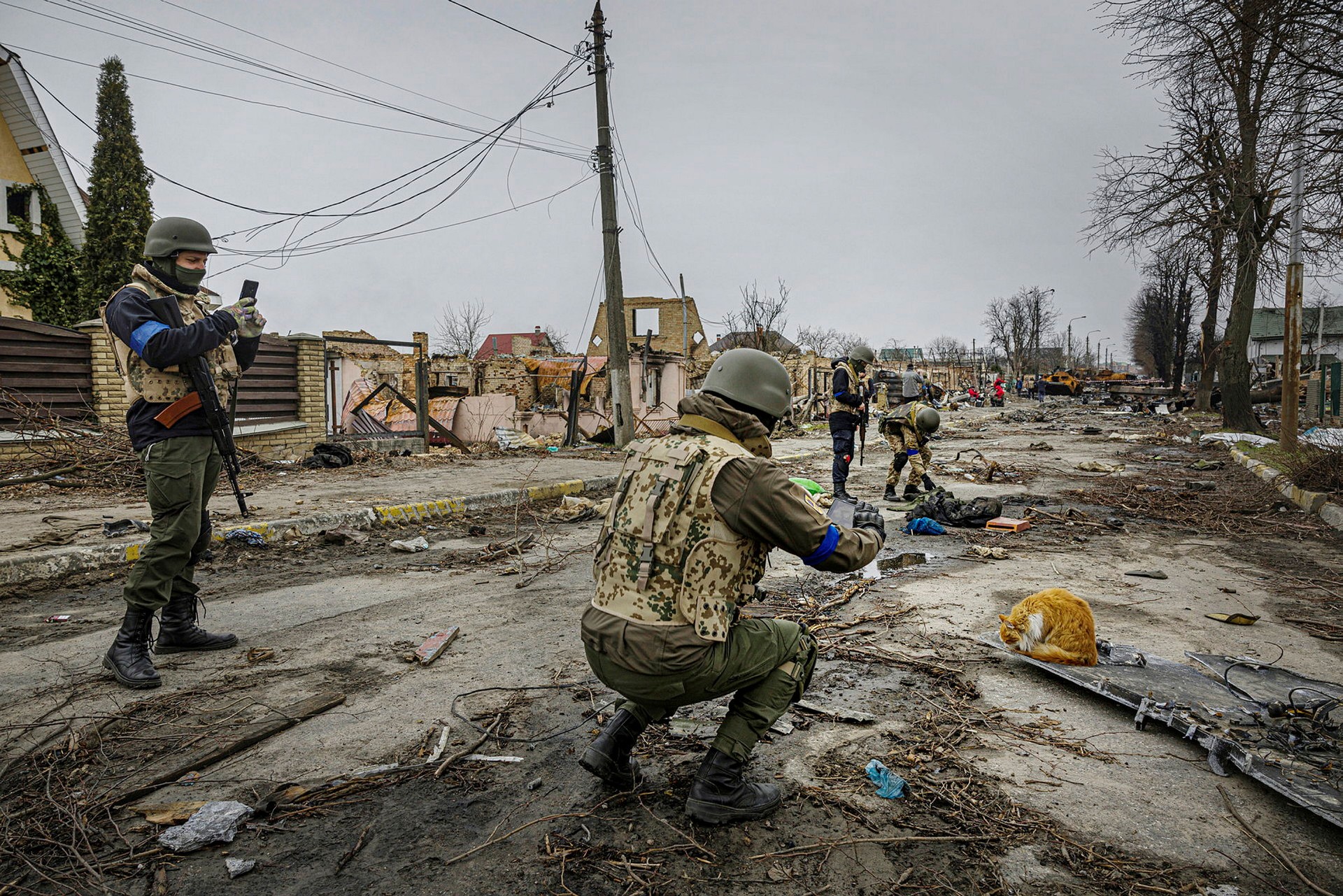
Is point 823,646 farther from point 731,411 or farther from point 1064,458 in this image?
point 1064,458

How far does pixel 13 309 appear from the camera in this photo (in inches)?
722

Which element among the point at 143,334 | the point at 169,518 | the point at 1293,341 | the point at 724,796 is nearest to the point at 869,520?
the point at 724,796

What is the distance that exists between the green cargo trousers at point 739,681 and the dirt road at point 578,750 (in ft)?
0.93

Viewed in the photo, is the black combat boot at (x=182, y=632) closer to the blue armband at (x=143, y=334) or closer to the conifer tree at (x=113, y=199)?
the blue armband at (x=143, y=334)

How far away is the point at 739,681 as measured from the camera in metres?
2.43

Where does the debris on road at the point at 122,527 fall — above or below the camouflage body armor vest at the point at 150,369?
below

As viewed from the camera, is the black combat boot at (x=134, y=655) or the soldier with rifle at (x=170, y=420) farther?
the soldier with rifle at (x=170, y=420)

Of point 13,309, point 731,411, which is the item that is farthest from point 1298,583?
point 13,309

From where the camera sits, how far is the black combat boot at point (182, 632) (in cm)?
391

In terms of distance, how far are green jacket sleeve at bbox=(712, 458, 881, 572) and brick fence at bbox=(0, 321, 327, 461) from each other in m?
12.1

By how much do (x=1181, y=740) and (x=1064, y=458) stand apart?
514 inches

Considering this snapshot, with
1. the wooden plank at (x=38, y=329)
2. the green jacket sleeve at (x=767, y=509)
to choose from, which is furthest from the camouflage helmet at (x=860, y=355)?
the wooden plank at (x=38, y=329)

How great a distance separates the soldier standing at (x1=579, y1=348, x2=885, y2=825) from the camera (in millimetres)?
2275

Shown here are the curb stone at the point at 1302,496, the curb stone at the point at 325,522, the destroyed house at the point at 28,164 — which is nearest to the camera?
the curb stone at the point at 325,522
